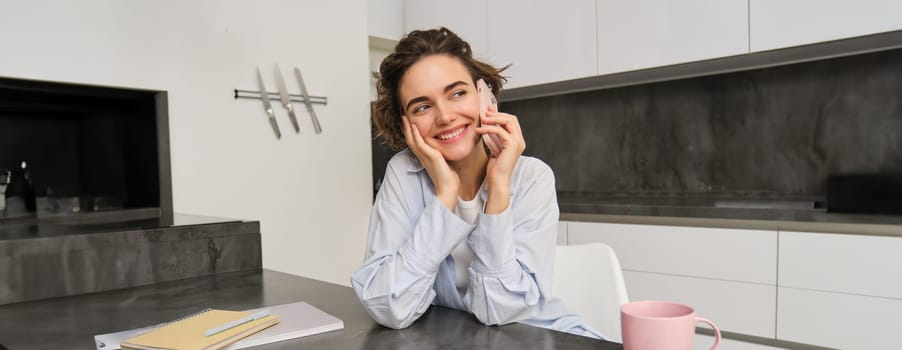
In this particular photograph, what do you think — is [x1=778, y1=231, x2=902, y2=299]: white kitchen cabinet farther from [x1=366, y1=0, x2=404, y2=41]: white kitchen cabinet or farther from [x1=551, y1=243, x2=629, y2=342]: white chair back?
[x1=366, y1=0, x2=404, y2=41]: white kitchen cabinet

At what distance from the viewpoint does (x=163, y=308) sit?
101 centimetres

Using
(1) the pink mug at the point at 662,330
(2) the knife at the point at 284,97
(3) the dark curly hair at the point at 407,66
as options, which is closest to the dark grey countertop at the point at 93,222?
(3) the dark curly hair at the point at 407,66

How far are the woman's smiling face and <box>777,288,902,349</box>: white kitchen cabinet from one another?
1.34 meters

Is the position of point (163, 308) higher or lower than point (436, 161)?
lower

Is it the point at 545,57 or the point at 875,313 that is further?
the point at 545,57

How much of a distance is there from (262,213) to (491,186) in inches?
69.3

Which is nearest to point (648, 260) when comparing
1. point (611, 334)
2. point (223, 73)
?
point (611, 334)

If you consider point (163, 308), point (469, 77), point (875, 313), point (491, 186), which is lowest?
point (875, 313)

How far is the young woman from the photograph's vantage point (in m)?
0.90

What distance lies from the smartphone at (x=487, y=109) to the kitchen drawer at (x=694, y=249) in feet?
4.00

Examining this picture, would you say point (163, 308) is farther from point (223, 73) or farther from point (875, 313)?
point (875, 313)

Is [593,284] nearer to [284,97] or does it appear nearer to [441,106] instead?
[441,106]

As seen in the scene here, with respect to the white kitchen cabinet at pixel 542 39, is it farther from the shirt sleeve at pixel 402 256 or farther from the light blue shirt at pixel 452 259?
the shirt sleeve at pixel 402 256

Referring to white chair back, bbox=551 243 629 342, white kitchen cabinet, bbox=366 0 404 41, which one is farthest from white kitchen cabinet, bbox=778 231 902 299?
white kitchen cabinet, bbox=366 0 404 41
